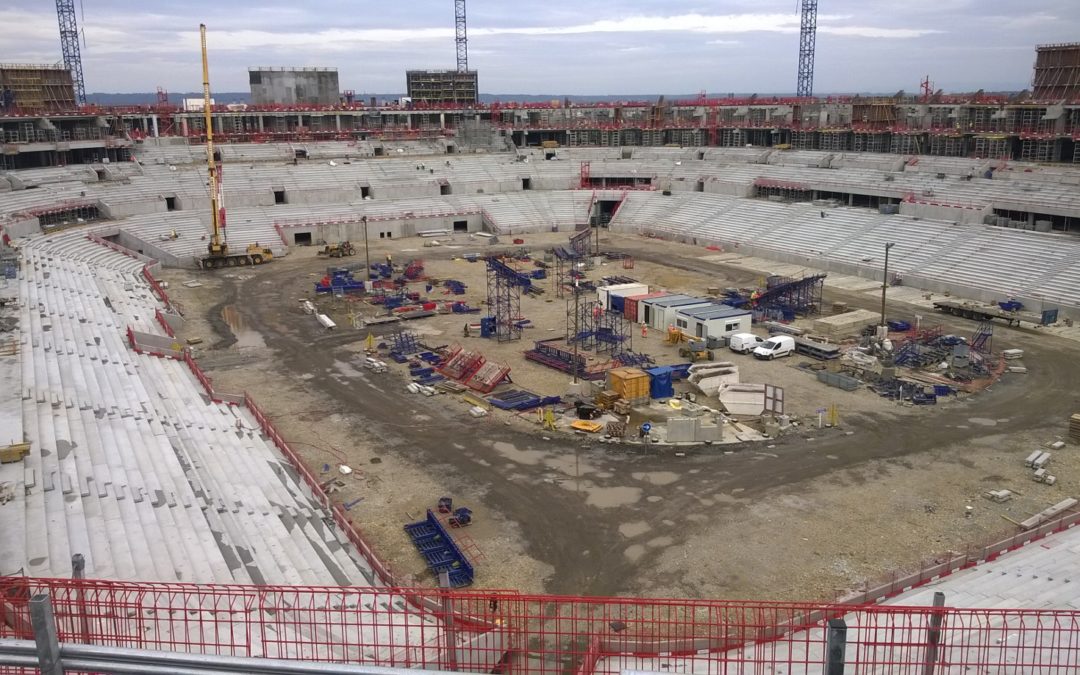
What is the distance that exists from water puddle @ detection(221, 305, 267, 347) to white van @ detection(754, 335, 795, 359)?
61.4ft

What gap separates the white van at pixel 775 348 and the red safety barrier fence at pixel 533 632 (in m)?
16.6

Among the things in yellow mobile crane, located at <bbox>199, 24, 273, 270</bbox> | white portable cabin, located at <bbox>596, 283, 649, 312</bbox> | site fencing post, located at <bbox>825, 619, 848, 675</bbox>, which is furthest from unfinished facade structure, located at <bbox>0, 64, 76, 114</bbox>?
site fencing post, located at <bbox>825, 619, 848, 675</bbox>

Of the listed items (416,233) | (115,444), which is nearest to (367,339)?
(115,444)

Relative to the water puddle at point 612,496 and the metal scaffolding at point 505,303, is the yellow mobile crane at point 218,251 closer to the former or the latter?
the metal scaffolding at point 505,303

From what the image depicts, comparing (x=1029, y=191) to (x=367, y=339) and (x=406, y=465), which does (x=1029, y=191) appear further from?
(x=406, y=465)

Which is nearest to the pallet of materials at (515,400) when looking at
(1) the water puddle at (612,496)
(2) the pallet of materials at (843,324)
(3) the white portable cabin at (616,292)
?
(1) the water puddle at (612,496)

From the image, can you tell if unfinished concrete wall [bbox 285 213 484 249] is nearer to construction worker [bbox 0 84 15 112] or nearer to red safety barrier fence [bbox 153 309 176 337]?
red safety barrier fence [bbox 153 309 176 337]

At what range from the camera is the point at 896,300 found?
124 ft

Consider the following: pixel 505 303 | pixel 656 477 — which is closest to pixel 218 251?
pixel 505 303

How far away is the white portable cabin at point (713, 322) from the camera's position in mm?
30938

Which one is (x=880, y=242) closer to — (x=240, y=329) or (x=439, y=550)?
(x=240, y=329)

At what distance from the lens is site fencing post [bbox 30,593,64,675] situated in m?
4.76

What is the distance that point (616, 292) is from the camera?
3653 centimetres

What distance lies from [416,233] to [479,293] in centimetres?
1955
